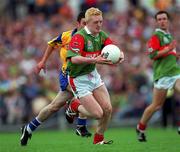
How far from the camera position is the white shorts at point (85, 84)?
13359 mm

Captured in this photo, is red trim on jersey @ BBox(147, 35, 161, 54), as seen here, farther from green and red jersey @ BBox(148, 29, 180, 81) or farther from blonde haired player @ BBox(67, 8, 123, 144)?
blonde haired player @ BBox(67, 8, 123, 144)

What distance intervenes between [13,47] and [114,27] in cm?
340

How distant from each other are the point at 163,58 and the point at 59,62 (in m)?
9.05

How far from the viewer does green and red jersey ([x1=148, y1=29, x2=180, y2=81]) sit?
15532 millimetres

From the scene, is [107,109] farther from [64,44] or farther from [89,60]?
[64,44]

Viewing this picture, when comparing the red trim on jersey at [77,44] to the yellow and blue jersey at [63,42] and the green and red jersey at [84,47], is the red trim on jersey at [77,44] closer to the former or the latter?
the green and red jersey at [84,47]

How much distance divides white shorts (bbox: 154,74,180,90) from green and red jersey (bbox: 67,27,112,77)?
8.31 ft

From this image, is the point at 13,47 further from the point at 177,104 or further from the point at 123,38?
the point at 177,104

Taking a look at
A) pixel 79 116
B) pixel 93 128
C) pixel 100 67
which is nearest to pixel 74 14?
pixel 100 67

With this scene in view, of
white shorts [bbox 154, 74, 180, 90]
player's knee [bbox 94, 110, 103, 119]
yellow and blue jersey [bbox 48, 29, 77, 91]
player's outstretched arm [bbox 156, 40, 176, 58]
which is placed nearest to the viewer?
player's knee [bbox 94, 110, 103, 119]

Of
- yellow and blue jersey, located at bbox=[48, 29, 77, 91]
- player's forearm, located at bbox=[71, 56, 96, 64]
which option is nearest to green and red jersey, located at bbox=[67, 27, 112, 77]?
player's forearm, located at bbox=[71, 56, 96, 64]

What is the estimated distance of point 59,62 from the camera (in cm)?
2448

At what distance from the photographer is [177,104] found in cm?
2223

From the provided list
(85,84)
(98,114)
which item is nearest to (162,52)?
(85,84)
